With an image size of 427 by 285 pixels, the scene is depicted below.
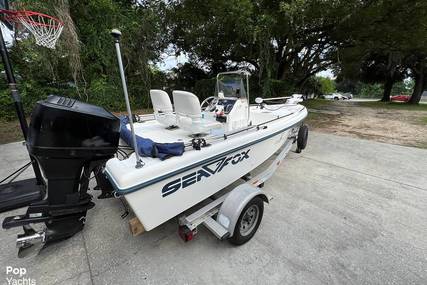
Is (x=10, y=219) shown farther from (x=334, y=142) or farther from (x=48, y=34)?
(x=334, y=142)

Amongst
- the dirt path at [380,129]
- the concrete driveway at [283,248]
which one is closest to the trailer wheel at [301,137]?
the concrete driveway at [283,248]

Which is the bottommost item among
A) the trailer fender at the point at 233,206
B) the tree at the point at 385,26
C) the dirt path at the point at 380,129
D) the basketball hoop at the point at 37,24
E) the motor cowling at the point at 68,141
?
the dirt path at the point at 380,129

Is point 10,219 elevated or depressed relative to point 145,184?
depressed

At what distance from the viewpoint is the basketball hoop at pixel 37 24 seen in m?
1.97

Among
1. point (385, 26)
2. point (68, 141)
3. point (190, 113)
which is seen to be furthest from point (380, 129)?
point (68, 141)

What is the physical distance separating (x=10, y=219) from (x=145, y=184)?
1124mm

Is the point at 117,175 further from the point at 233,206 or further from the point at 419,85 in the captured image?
the point at 419,85

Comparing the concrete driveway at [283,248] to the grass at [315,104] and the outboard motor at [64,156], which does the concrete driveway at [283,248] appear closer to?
the outboard motor at [64,156]

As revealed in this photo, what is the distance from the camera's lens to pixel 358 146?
4543 mm

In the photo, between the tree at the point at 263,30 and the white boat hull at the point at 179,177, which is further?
the tree at the point at 263,30

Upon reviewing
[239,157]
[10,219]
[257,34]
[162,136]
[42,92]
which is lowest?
[10,219]

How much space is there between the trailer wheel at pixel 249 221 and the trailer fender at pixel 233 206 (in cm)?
6

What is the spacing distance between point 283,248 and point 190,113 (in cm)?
162

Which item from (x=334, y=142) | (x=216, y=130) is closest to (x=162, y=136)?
(x=216, y=130)
